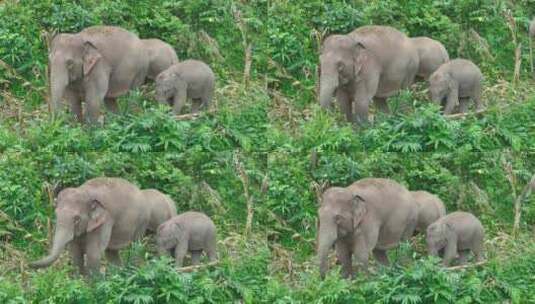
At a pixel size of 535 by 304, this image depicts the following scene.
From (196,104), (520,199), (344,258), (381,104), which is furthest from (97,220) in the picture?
(520,199)

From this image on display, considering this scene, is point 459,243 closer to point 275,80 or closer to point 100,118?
point 275,80

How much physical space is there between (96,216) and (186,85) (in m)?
1.55

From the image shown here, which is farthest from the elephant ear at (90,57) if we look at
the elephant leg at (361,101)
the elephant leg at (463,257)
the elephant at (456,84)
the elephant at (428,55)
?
the elephant leg at (463,257)

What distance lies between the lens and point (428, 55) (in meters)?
14.1

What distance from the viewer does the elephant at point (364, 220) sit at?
12.9 m

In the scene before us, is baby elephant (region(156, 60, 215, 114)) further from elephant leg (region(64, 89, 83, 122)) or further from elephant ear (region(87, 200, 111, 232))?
elephant ear (region(87, 200, 111, 232))

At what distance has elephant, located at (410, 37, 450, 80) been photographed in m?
14.1

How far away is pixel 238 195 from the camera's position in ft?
45.3

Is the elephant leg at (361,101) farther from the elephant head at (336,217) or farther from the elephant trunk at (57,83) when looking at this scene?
the elephant trunk at (57,83)

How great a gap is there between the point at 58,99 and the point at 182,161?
115 cm

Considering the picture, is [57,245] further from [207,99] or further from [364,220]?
[364,220]

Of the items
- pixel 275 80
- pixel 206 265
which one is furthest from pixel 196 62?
pixel 206 265

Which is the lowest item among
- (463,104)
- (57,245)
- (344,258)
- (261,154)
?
(344,258)

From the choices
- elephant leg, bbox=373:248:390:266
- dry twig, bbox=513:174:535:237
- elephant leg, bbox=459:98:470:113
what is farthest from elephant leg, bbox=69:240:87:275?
dry twig, bbox=513:174:535:237
